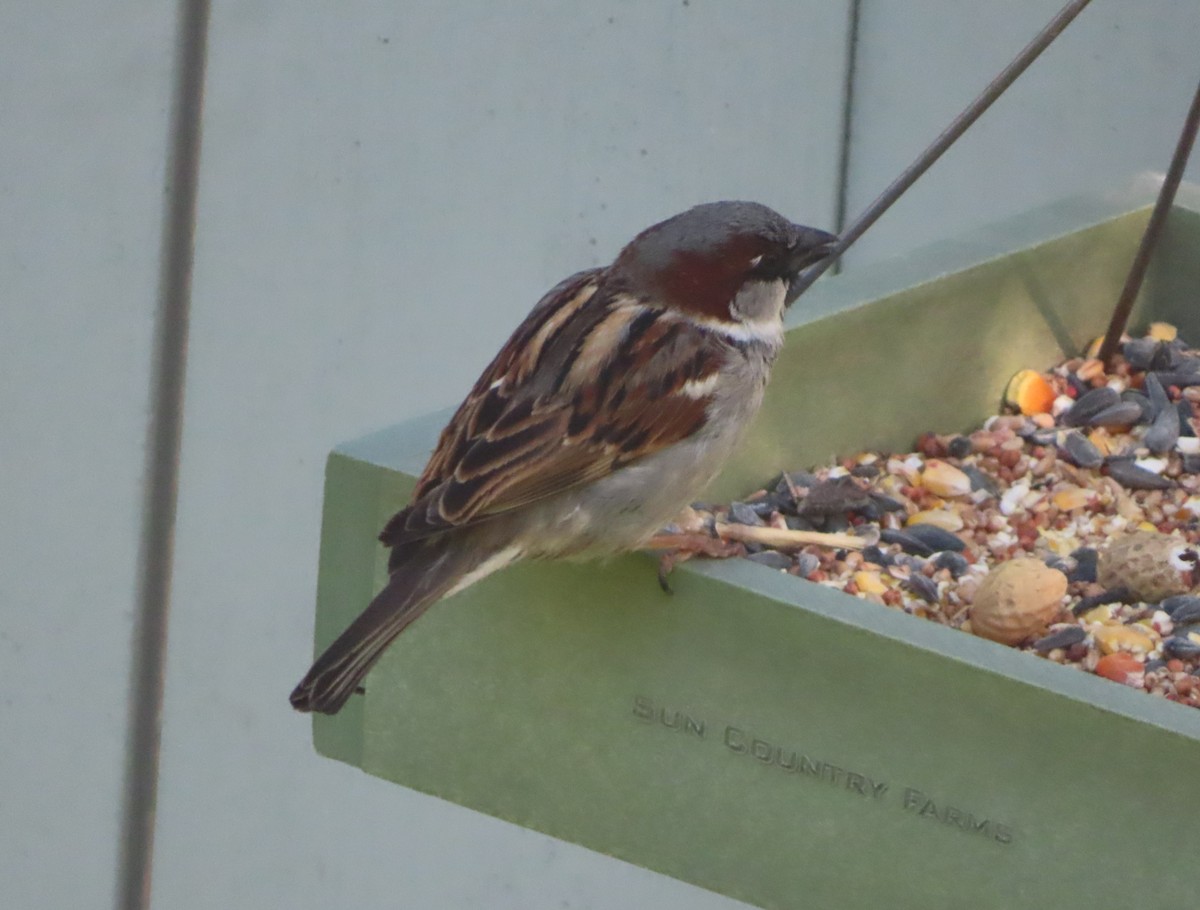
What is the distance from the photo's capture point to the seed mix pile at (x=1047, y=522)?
3.98ft

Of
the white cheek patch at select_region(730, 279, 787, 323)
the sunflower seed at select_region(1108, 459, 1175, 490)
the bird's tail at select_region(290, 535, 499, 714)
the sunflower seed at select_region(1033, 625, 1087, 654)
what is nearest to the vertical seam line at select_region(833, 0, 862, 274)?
the sunflower seed at select_region(1108, 459, 1175, 490)

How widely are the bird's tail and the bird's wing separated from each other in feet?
0.10

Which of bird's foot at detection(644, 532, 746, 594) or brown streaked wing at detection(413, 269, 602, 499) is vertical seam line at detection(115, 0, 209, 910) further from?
bird's foot at detection(644, 532, 746, 594)

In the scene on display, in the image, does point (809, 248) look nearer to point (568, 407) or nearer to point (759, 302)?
point (759, 302)

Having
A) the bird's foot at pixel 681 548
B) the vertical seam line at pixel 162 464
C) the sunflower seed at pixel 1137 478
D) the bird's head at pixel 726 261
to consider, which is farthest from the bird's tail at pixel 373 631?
the vertical seam line at pixel 162 464

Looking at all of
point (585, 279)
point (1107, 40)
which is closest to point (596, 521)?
point (585, 279)

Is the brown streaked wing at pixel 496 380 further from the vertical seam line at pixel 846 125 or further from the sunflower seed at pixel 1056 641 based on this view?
the vertical seam line at pixel 846 125

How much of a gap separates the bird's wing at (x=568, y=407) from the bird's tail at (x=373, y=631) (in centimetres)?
3

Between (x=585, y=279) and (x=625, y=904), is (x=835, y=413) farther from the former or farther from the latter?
(x=625, y=904)

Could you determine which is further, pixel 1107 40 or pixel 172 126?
pixel 1107 40

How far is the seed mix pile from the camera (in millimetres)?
1213

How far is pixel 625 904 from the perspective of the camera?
232cm

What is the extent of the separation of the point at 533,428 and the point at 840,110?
4.36 feet

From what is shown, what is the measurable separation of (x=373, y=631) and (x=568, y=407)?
0.21 metres
